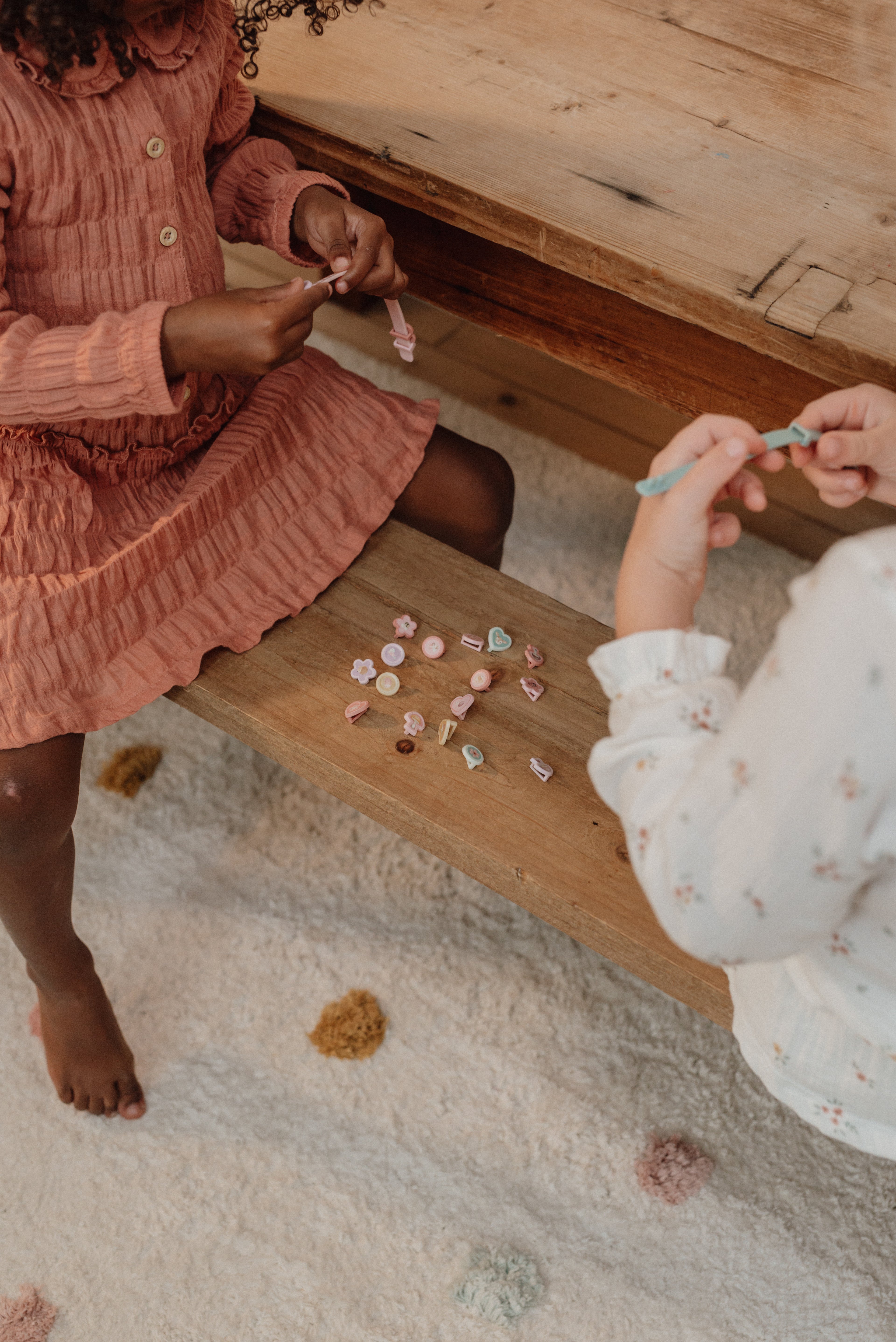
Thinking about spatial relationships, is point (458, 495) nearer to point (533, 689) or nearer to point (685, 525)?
point (533, 689)

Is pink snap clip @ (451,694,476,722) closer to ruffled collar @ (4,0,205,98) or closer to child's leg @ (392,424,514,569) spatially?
child's leg @ (392,424,514,569)

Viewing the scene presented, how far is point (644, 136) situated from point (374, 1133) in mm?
1013

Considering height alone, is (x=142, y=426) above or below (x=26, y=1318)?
above

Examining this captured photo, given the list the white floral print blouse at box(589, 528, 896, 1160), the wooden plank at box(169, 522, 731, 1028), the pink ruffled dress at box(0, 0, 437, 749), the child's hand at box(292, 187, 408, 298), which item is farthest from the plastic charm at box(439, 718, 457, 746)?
the child's hand at box(292, 187, 408, 298)

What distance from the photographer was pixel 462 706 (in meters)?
0.99

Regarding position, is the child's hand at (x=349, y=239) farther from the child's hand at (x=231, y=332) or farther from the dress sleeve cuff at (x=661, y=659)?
the dress sleeve cuff at (x=661, y=659)

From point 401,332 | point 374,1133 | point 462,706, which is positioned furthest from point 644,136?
point 374,1133

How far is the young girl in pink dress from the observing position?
0.89 meters

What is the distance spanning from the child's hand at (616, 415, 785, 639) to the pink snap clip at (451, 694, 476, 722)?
0.86 ft

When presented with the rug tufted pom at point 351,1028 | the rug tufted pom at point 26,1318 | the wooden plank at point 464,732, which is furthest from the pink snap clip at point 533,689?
the rug tufted pom at point 26,1318

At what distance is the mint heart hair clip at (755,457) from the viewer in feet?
2.34

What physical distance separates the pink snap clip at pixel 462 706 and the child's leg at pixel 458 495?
0.24 metres

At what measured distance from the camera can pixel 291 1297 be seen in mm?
1054

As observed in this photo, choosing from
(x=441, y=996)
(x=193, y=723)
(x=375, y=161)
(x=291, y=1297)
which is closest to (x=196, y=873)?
(x=193, y=723)
